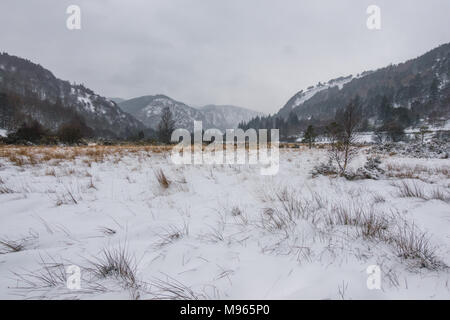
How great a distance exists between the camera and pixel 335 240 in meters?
1.43

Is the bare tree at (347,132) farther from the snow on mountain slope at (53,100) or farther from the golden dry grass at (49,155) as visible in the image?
the snow on mountain slope at (53,100)

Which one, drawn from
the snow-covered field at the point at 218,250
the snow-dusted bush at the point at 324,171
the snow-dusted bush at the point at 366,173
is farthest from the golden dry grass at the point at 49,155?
the snow-dusted bush at the point at 366,173

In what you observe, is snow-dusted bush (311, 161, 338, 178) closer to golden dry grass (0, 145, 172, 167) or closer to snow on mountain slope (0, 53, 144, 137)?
golden dry grass (0, 145, 172, 167)

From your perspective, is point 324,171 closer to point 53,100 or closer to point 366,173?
point 366,173

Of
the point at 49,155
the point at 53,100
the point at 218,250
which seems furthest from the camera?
the point at 53,100

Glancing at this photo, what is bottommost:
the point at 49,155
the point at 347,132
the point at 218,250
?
the point at 218,250

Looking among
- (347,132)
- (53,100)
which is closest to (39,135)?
(347,132)

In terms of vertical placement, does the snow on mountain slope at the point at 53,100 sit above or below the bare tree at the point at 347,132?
above

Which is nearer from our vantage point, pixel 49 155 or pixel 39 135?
pixel 49 155

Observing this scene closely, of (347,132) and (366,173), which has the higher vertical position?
(347,132)

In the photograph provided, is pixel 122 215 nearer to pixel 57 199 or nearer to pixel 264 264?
pixel 57 199

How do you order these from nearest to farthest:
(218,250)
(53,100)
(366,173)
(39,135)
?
(218,250) < (366,173) < (39,135) < (53,100)
